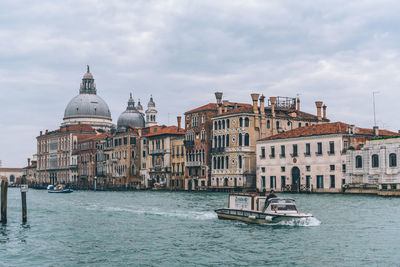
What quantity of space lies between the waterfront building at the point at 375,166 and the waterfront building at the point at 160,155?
111 feet

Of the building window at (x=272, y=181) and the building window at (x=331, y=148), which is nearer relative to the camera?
the building window at (x=331, y=148)

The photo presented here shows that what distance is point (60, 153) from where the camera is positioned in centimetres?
13088

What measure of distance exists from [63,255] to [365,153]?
42.4 m

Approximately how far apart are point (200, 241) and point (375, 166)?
122ft

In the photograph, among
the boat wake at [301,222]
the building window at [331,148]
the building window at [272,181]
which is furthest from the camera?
the building window at [272,181]

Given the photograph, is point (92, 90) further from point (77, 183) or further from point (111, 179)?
point (111, 179)

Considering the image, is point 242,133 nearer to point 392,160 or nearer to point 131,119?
point 392,160

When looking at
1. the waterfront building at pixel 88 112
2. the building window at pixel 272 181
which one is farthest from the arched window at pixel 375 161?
the waterfront building at pixel 88 112

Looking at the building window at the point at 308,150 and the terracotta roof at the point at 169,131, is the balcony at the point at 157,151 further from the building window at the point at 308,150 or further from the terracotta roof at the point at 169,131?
the building window at the point at 308,150

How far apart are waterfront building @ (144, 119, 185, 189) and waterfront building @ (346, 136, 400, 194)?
3369 cm

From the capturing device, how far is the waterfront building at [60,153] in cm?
12569

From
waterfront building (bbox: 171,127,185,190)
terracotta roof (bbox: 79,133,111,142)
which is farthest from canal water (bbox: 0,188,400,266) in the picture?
terracotta roof (bbox: 79,133,111,142)

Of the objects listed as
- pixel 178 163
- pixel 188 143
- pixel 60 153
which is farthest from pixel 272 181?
pixel 60 153

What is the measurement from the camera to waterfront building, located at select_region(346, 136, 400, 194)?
184 feet
